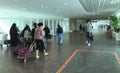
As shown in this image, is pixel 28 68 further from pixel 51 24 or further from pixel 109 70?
pixel 51 24

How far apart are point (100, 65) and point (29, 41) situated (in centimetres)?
467

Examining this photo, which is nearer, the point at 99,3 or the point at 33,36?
the point at 33,36

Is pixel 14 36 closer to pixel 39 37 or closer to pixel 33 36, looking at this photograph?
pixel 33 36

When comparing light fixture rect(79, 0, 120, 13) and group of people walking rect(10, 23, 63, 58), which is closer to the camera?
group of people walking rect(10, 23, 63, 58)

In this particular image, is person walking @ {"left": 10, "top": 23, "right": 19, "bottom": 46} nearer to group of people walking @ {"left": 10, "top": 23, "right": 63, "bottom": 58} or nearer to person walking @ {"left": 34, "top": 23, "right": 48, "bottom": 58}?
group of people walking @ {"left": 10, "top": 23, "right": 63, "bottom": 58}

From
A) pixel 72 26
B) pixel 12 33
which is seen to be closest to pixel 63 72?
pixel 12 33

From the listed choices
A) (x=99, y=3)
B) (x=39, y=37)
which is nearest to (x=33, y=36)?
(x=39, y=37)

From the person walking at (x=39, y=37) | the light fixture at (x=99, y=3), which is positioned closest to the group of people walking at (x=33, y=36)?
the person walking at (x=39, y=37)

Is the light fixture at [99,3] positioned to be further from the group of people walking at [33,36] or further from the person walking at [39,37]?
the person walking at [39,37]

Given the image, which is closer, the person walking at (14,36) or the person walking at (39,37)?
the person walking at (39,37)

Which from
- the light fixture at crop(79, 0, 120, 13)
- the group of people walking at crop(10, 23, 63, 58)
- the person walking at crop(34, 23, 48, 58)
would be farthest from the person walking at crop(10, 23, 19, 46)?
the person walking at crop(34, 23, 48, 58)

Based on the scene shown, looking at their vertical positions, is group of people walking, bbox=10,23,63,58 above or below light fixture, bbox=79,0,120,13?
below

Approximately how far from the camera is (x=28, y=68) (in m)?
5.84

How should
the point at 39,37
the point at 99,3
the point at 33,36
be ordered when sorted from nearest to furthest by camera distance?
the point at 39,37 < the point at 33,36 < the point at 99,3
